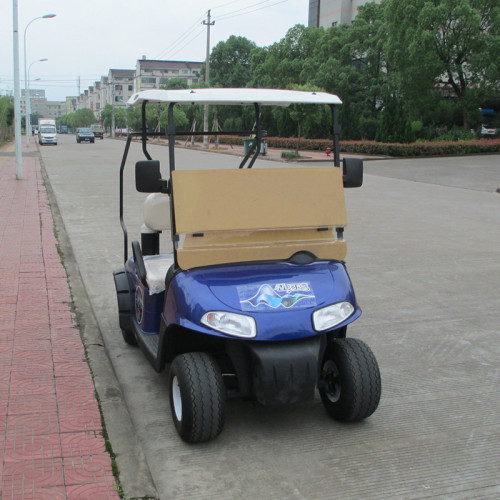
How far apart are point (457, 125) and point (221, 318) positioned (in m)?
38.6

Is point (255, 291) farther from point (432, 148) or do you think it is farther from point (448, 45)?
point (448, 45)

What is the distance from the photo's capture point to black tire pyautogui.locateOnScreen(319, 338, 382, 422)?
3379 mm

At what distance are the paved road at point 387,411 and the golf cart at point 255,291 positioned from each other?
0.60ft

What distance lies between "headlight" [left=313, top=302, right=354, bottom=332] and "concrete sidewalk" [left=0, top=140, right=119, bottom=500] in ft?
4.09

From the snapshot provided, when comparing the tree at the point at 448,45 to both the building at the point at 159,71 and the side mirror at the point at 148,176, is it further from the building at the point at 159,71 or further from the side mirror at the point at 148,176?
the building at the point at 159,71

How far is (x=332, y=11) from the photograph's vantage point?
61750mm

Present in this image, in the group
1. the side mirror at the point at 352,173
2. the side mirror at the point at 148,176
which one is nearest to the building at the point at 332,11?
the side mirror at the point at 352,173

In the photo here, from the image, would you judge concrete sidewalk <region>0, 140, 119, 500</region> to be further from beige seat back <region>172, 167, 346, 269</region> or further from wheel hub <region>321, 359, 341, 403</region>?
wheel hub <region>321, 359, 341, 403</region>

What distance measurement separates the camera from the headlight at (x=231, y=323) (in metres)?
3.16

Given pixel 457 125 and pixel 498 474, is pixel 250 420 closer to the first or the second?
pixel 498 474

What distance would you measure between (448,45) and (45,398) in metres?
34.1

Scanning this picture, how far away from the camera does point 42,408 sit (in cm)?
360

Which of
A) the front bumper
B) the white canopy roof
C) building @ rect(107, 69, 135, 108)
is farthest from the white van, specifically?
building @ rect(107, 69, 135, 108)

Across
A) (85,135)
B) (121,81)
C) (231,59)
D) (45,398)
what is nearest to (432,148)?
(45,398)
